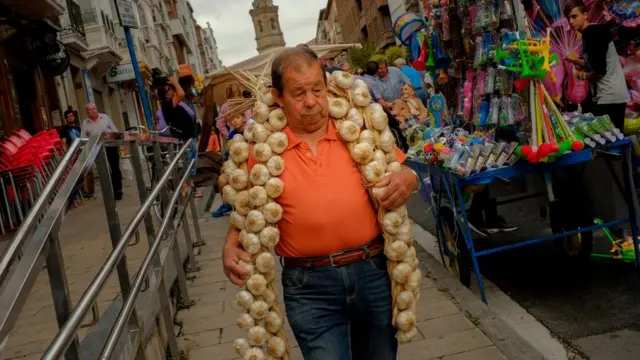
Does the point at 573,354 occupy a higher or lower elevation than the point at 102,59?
lower

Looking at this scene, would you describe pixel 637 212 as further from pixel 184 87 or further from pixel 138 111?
pixel 138 111

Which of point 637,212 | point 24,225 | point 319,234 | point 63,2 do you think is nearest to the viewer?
point 24,225

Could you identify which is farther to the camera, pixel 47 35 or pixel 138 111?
pixel 138 111

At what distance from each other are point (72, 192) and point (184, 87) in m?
8.64

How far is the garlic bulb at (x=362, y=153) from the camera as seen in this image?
246 centimetres

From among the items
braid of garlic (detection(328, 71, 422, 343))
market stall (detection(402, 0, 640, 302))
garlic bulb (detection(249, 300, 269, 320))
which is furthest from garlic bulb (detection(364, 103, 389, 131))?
market stall (detection(402, 0, 640, 302))

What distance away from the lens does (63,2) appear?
860 inches

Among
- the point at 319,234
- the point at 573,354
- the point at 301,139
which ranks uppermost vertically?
the point at 301,139

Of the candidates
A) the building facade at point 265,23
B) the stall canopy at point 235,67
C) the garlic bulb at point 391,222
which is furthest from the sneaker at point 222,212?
the building facade at point 265,23

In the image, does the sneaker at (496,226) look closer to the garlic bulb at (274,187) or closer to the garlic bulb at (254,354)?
the garlic bulb at (254,354)

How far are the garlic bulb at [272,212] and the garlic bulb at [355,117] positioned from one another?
0.43 m

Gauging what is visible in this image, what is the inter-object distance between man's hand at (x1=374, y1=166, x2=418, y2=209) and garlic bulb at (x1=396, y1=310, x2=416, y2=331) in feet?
1.35

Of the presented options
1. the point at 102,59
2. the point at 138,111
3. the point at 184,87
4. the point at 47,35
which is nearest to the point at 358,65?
the point at 138,111

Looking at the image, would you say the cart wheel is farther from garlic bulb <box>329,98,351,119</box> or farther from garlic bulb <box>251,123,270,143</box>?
garlic bulb <box>251,123,270,143</box>
